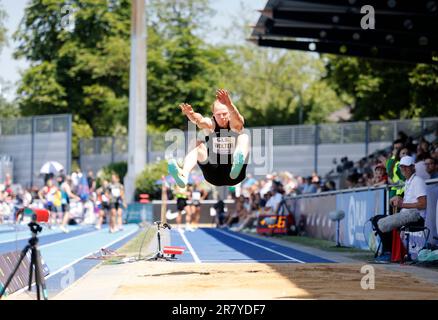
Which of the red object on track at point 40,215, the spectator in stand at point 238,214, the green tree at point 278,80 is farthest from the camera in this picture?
the green tree at point 278,80

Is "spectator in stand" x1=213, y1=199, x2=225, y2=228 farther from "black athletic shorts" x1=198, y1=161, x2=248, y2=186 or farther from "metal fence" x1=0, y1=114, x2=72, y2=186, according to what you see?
"black athletic shorts" x1=198, y1=161, x2=248, y2=186

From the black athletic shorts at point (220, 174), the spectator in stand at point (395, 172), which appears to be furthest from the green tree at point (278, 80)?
the black athletic shorts at point (220, 174)

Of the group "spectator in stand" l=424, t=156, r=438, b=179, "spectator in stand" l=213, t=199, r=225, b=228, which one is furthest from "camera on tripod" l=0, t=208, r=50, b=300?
"spectator in stand" l=213, t=199, r=225, b=228

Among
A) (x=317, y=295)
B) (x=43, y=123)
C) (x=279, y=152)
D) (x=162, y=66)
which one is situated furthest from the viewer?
(x=162, y=66)

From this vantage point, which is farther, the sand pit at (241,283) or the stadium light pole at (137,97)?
the stadium light pole at (137,97)

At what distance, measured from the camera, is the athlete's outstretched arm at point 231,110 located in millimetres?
12133

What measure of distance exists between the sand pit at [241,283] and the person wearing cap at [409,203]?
1.31 meters

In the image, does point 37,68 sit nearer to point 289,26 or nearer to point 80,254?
point 289,26

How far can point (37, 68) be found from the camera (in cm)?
6016

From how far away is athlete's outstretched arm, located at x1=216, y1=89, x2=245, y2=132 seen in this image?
1213 cm

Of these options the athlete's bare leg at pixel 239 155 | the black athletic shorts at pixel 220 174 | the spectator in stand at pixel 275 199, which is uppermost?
the athlete's bare leg at pixel 239 155

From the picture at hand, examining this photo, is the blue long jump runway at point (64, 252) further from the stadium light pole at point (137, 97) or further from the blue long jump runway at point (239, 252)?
the stadium light pole at point (137, 97)

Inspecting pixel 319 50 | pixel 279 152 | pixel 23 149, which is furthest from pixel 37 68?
pixel 319 50

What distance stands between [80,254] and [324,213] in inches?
338
